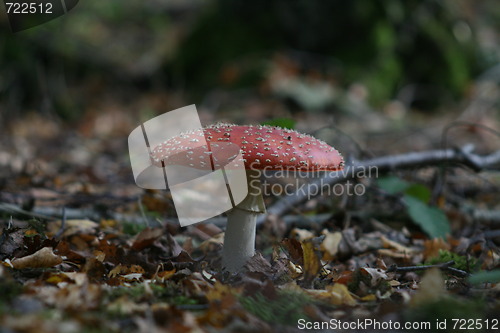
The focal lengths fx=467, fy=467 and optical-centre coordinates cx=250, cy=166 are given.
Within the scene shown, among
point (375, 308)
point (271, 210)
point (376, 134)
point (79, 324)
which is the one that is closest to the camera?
point (79, 324)

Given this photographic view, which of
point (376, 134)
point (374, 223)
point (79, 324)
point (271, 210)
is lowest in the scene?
point (376, 134)

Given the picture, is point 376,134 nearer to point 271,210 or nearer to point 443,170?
point 443,170

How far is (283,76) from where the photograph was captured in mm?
8211

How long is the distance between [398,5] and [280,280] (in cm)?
734

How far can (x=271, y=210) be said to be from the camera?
3678 millimetres

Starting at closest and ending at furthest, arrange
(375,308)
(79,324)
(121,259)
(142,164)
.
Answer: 1. (79,324)
2. (375,308)
3. (121,259)
4. (142,164)

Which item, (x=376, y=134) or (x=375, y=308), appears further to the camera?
(x=376, y=134)

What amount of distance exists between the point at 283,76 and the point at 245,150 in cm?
609

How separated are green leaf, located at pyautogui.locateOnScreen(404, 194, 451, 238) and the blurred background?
121 inches

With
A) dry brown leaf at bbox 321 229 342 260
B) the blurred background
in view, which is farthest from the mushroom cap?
the blurred background

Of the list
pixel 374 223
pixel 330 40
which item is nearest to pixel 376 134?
pixel 330 40

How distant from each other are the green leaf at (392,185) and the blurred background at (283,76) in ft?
9.17

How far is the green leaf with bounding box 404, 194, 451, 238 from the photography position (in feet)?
11.5

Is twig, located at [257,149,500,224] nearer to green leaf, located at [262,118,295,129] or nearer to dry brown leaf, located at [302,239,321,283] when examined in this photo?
green leaf, located at [262,118,295,129]
